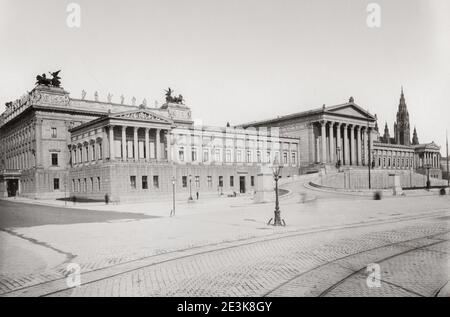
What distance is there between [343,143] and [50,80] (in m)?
58.7

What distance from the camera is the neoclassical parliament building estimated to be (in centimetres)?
5697

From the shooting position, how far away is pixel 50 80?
66.8 metres

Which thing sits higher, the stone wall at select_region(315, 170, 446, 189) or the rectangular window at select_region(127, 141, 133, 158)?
the rectangular window at select_region(127, 141, 133, 158)

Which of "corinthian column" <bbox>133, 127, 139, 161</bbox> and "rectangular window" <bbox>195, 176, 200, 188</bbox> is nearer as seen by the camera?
"corinthian column" <bbox>133, 127, 139, 161</bbox>

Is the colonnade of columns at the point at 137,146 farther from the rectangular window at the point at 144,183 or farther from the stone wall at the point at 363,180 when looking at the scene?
the stone wall at the point at 363,180

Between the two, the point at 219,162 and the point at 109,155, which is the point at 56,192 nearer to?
the point at 109,155

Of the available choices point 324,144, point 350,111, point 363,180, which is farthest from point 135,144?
point 350,111

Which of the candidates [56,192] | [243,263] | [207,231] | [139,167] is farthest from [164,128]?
[243,263]

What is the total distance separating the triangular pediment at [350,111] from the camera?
81.8m

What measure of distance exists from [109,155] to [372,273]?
4932 cm

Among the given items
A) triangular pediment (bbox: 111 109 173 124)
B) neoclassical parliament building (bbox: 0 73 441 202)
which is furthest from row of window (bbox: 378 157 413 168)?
triangular pediment (bbox: 111 109 173 124)

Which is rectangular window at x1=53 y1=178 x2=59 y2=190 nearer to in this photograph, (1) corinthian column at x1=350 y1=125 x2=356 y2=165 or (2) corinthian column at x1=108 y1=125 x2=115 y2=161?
(2) corinthian column at x1=108 y1=125 x2=115 y2=161

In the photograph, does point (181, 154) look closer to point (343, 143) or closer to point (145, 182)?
point (145, 182)

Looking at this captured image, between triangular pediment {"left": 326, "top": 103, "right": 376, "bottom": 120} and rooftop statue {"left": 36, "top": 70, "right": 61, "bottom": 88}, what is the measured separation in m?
50.3
